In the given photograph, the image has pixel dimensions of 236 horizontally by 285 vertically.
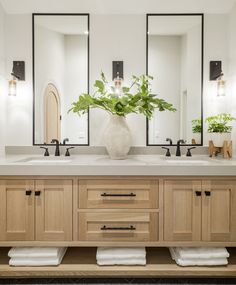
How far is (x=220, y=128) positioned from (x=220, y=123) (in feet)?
0.16

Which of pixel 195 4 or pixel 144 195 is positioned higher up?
pixel 195 4

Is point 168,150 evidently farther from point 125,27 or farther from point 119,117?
point 125,27

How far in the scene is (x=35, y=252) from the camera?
187 centimetres

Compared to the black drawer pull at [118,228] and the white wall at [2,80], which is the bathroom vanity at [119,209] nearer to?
the black drawer pull at [118,228]

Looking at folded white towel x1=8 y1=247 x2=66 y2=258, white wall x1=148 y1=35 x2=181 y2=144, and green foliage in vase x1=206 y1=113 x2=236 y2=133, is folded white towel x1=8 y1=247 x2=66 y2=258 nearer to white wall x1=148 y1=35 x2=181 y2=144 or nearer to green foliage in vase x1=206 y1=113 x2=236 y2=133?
white wall x1=148 y1=35 x2=181 y2=144

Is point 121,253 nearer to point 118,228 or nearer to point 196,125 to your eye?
point 118,228

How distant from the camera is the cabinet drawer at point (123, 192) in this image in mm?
1835

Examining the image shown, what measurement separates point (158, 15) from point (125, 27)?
32 centimetres

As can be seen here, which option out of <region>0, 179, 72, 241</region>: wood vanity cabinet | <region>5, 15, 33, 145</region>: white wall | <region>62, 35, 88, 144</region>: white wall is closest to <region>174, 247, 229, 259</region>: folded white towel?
<region>0, 179, 72, 241</region>: wood vanity cabinet

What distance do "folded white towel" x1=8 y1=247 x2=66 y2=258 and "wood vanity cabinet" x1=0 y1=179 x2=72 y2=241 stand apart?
10 centimetres

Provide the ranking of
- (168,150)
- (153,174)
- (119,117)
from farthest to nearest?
(168,150) → (119,117) → (153,174)

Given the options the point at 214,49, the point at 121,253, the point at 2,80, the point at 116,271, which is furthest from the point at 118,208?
the point at 214,49

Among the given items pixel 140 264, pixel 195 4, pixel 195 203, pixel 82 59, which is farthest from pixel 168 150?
pixel 195 4

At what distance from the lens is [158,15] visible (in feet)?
8.02
